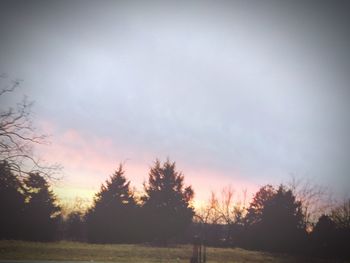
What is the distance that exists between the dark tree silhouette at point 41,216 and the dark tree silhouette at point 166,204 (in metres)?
12.4

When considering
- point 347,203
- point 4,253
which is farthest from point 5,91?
point 347,203

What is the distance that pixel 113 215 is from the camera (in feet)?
138

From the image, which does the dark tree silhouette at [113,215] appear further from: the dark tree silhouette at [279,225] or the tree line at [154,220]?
the dark tree silhouette at [279,225]

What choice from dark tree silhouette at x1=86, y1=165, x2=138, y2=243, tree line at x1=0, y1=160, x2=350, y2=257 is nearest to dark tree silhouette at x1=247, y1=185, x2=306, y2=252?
tree line at x1=0, y1=160, x2=350, y2=257

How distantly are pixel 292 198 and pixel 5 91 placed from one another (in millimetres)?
45135

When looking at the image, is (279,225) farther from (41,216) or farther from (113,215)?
(41,216)

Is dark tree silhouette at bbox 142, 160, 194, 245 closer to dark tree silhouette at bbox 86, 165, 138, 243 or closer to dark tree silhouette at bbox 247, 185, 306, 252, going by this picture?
dark tree silhouette at bbox 86, 165, 138, 243

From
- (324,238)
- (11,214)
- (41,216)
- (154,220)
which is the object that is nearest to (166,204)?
(154,220)

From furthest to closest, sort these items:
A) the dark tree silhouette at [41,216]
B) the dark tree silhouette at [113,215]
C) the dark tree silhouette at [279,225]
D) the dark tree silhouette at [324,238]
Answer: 1. the dark tree silhouette at [279,225]
2. the dark tree silhouette at [324,238]
3. the dark tree silhouette at [113,215]
4. the dark tree silhouette at [41,216]

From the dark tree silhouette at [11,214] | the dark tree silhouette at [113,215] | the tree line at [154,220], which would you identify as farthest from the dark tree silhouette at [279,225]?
the dark tree silhouette at [11,214]

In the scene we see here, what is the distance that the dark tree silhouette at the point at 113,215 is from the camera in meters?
41.0

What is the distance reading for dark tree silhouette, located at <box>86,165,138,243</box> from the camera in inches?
1616

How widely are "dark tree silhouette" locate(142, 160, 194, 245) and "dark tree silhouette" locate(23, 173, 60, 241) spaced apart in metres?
12.4

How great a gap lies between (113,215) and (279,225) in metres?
26.3
